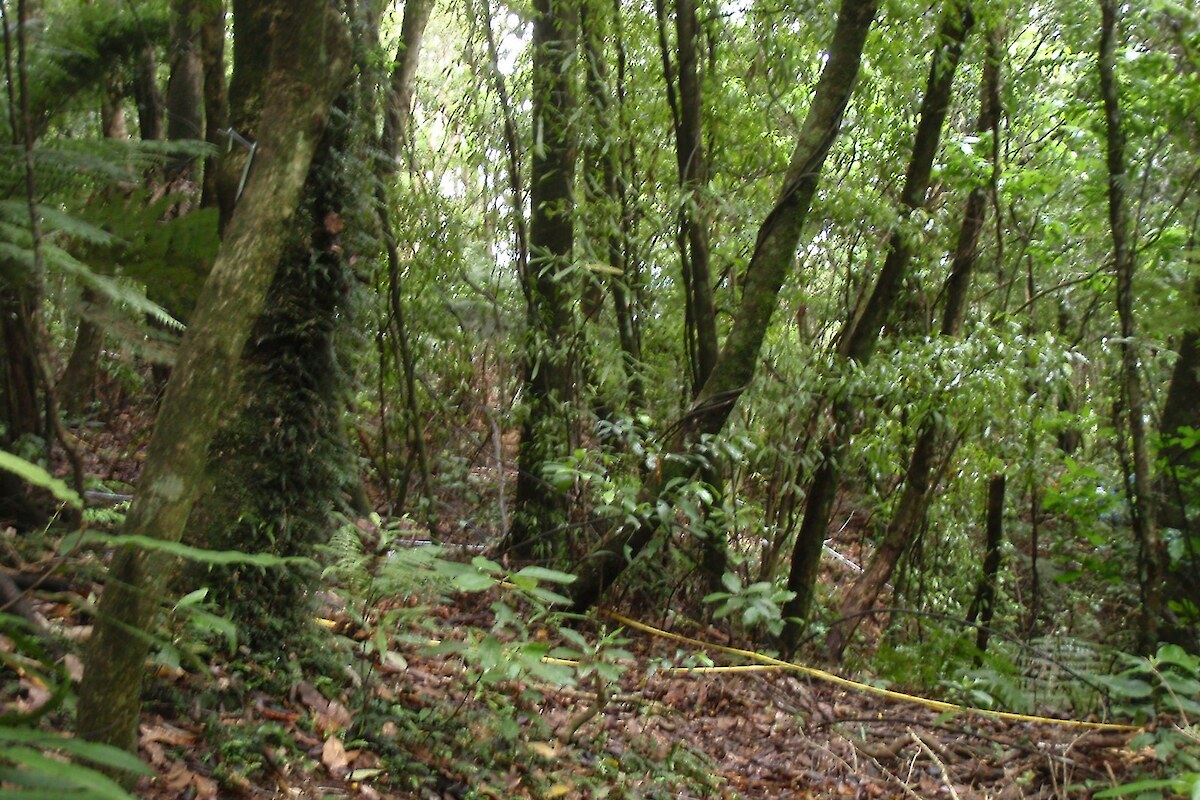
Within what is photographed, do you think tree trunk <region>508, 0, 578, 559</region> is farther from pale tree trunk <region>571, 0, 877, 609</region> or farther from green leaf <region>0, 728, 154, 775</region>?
green leaf <region>0, 728, 154, 775</region>

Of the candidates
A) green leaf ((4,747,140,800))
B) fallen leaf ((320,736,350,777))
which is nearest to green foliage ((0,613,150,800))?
green leaf ((4,747,140,800))

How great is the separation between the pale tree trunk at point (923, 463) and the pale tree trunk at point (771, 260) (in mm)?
2297

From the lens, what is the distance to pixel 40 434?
465 centimetres

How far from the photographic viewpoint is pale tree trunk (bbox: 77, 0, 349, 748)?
2090 millimetres

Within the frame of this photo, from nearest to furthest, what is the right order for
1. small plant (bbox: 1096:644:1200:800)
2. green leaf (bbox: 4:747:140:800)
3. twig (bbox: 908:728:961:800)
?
green leaf (bbox: 4:747:140:800)
small plant (bbox: 1096:644:1200:800)
twig (bbox: 908:728:961:800)

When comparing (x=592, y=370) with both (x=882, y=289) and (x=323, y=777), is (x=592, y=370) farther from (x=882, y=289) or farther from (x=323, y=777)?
(x=323, y=777)

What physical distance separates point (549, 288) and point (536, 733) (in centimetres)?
338

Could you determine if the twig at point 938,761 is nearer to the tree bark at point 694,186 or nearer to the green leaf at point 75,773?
the tree bark at point 694,186

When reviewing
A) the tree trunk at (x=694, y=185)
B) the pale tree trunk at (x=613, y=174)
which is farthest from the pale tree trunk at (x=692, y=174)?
the pale tree trunk at (x=613, y=174)

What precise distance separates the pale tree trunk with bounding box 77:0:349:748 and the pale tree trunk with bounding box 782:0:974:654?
429 cm

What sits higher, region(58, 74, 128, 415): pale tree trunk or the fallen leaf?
region(58, 74, 128, 415): pale tree trunk

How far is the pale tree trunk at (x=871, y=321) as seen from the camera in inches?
249

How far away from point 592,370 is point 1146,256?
Result: 437 cm

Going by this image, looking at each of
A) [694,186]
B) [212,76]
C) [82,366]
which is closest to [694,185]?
[694,186]
